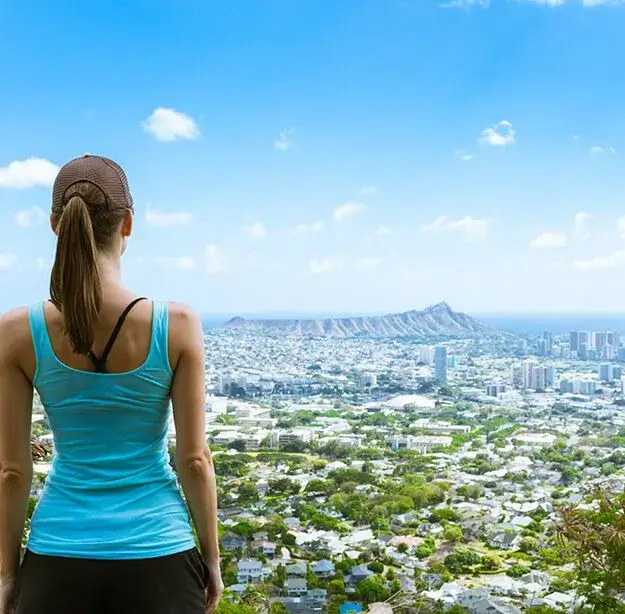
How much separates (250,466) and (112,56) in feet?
12.7

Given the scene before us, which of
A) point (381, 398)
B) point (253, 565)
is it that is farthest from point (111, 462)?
point (381, 398)

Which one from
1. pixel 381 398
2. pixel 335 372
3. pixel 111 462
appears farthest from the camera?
pixel 335 372

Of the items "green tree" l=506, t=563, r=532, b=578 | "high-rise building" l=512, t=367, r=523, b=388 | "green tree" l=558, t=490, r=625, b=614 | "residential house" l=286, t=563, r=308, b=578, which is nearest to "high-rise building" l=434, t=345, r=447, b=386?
"high-rise building" l=512, t=367, r=523, b=388

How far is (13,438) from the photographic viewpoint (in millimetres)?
805

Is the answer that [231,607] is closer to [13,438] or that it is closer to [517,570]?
[517,570]

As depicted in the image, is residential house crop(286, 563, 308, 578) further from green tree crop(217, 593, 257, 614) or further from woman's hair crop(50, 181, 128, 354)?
woman's hair crop(50, 181, 128, 354)

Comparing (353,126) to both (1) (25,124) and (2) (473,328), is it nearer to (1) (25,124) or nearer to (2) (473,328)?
(2) (473,328)

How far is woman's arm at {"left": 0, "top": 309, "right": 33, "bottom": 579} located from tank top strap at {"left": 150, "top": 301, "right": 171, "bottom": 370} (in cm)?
12

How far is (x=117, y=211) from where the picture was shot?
79 centimetres

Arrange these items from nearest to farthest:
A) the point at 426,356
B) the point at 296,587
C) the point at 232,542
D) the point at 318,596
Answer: the point at 318,596
the point at 296,587
the point at 232,542
the point at 426,356

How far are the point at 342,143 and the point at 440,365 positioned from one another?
2970mm

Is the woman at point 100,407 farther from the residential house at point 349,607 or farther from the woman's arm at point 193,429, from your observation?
the residential house at point 349,607

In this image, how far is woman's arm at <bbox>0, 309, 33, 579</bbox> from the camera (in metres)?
0.76

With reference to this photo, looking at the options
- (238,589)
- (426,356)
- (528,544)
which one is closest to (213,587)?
→ (238,589)
